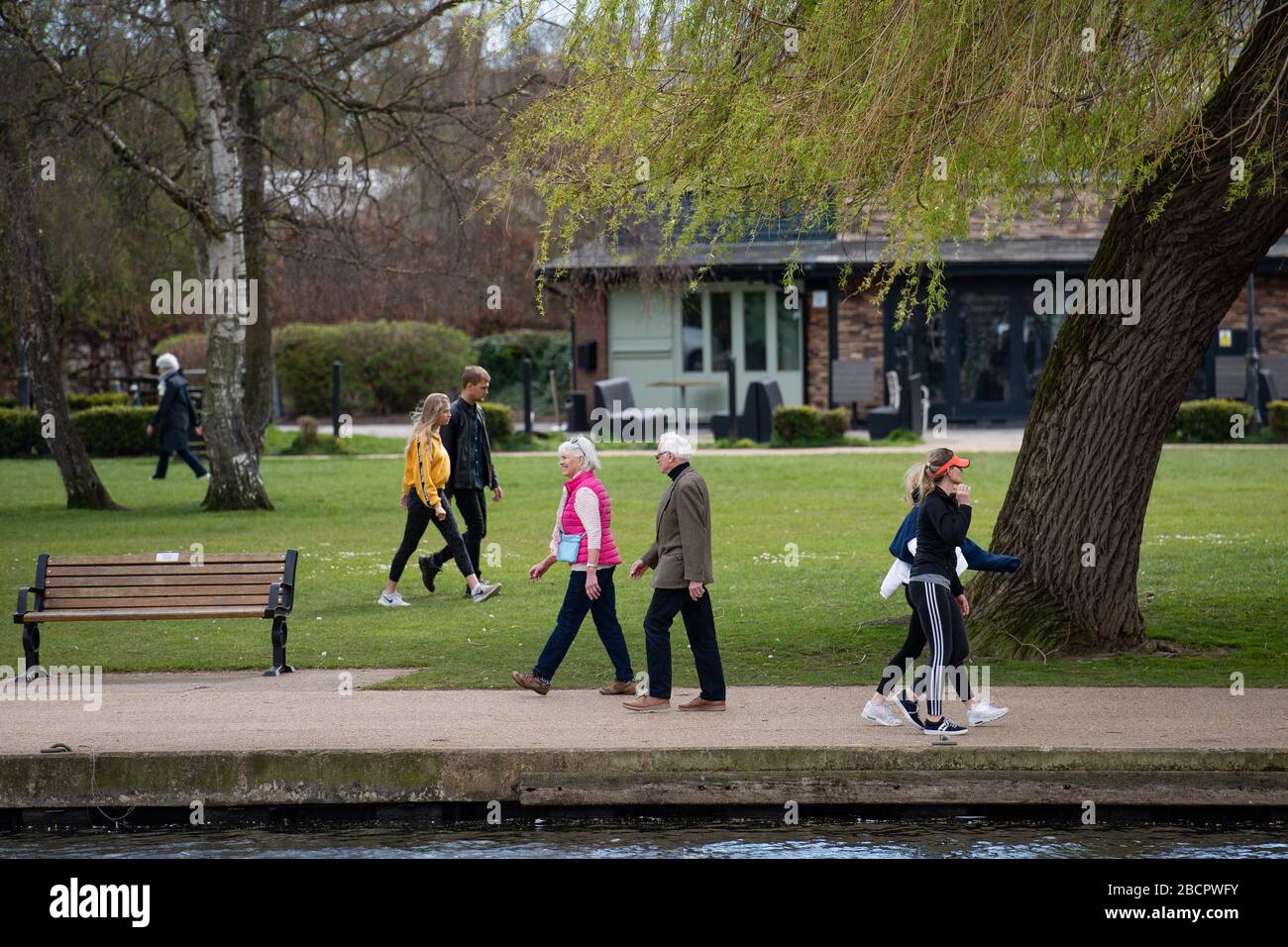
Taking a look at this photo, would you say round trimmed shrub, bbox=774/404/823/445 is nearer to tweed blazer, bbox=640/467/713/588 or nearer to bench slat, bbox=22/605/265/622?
bench slat, bbox=22/605/265/622

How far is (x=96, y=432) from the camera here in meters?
29.4

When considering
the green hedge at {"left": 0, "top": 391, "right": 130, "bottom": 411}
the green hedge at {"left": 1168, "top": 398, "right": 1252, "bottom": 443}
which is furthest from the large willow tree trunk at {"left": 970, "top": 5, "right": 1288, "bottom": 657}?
the green hedge at {"left": 0, "top": 391, "right": 130, "bottom": 411}

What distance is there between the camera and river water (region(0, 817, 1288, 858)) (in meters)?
7.66

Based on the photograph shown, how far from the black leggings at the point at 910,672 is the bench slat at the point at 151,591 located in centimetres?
437

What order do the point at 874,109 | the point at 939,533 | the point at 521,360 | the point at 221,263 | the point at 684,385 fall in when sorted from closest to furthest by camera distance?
the point at 939,533
the point at 874,109
the point at 221,263
the point at 684,385
the point at 521,360

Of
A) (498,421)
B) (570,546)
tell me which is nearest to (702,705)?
(570,546)

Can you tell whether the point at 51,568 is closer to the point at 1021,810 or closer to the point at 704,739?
the point at 704,739

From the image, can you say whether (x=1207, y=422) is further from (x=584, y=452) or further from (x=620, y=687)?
(x=584, y=452)

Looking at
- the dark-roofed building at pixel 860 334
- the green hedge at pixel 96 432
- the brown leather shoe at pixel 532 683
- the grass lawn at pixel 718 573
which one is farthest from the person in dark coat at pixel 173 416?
the brown leather shoe at pixel 532 683

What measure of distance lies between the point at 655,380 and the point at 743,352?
194 cm

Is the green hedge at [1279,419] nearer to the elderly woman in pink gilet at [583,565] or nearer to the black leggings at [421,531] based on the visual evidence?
the black leggings at [421,531]

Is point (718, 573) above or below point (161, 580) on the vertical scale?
below

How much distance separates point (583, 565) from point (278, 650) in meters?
2.45
